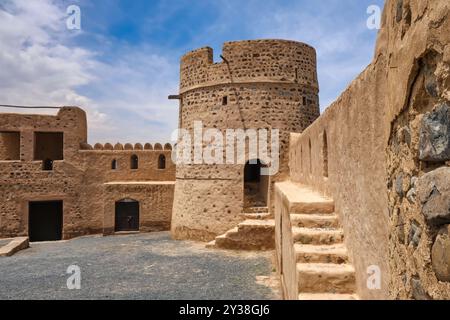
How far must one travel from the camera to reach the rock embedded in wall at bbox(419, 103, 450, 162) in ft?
5.08

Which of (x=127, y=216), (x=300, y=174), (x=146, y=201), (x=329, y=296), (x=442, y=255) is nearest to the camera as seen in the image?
(x=442, y=255)

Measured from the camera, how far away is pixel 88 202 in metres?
17.5

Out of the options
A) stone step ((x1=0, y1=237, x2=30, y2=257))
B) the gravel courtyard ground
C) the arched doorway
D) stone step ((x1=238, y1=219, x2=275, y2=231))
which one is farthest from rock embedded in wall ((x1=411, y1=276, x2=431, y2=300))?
stone step ((x1=0, y1=237, x2=30, y2=257))

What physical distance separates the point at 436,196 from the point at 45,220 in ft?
74.3

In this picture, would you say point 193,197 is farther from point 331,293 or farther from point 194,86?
point 331,293

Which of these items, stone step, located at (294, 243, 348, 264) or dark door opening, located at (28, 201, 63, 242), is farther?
dark door opening, located at (28, 201, 63, 242)

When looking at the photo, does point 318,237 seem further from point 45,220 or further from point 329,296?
point 45,220

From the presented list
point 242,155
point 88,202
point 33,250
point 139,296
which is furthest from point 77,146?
point 139,296

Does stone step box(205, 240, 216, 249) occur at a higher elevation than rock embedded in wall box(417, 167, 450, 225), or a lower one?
lower

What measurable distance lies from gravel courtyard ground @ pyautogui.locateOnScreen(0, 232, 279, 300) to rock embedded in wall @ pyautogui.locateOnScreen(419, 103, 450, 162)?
7.03m

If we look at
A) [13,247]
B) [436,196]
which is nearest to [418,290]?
[436,196]

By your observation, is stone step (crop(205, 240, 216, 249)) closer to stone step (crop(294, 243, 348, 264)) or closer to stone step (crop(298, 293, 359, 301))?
stone step (crop(294, 243, 348, 264))

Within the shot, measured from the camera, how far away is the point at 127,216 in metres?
20.8
